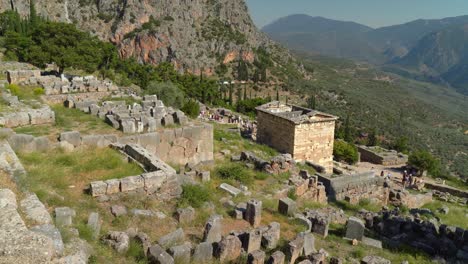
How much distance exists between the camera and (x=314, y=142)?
920 inches

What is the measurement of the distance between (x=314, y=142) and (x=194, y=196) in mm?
14673

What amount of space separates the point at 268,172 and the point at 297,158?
24.9ft

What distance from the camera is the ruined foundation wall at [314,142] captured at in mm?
22688

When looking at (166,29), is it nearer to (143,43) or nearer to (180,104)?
(143,43)

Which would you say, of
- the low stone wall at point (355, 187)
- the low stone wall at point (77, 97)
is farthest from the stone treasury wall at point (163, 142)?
the low stone wall at point (77, 97)

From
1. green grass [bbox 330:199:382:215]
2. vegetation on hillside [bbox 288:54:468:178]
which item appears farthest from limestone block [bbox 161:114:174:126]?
vegetation on hillside [bbox 288:54:468:178]

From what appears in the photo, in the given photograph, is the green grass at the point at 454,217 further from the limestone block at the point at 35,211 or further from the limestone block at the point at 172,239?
the limestone block at the point at 35,211

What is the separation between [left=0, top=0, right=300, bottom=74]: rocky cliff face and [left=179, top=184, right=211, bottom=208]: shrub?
282 ft

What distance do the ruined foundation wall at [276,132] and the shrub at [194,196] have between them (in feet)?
42.6

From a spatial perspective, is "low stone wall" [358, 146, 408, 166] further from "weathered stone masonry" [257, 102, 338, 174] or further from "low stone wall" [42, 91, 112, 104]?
"low stone wall" [42, 91, 112, 104]

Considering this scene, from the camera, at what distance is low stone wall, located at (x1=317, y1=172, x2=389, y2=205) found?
1733cm

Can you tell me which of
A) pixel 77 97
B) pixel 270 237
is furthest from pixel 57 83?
pixel 270 237

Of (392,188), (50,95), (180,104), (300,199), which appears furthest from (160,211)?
(180,104)

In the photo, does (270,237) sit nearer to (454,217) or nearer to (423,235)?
(423,235)
